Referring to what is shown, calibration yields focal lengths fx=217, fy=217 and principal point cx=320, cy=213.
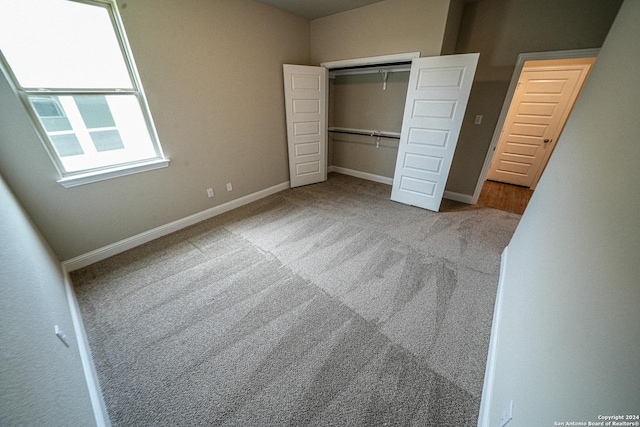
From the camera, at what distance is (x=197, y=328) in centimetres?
162

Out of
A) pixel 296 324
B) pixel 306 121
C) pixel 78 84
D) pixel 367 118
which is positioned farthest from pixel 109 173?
pixel 367 118

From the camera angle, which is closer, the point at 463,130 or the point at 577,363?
the point at 577,363

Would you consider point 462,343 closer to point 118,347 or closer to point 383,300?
point 383,300

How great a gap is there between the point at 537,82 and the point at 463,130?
185cm

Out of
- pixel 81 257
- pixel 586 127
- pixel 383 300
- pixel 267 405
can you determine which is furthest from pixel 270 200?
pixel 586 127

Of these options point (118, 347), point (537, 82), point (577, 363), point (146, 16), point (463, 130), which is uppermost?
point (146, 16)

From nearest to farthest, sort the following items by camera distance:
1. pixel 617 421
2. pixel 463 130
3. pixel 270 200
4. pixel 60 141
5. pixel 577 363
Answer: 1. pixel 617 421
2. pixel 577 363
3. pixel 60 141
4. pixel 463 130
5. pixel 270 200

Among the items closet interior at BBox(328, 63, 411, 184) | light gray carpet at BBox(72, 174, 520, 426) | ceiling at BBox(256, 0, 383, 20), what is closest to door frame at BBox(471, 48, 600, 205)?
light gray carpet at BBox(72, 174, 520, 426)

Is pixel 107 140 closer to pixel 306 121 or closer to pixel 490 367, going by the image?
pixel 306 121

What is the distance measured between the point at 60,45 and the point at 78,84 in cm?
29

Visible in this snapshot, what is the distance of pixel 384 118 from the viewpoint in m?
3.99

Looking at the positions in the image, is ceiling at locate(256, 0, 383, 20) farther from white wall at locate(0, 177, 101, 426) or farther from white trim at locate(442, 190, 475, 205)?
white wall at locate(0, 177, 101, 426)

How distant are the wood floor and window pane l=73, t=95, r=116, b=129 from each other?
4990mm

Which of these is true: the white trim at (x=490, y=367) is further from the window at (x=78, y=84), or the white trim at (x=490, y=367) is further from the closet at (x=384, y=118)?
the window at (x=78, y=84)
